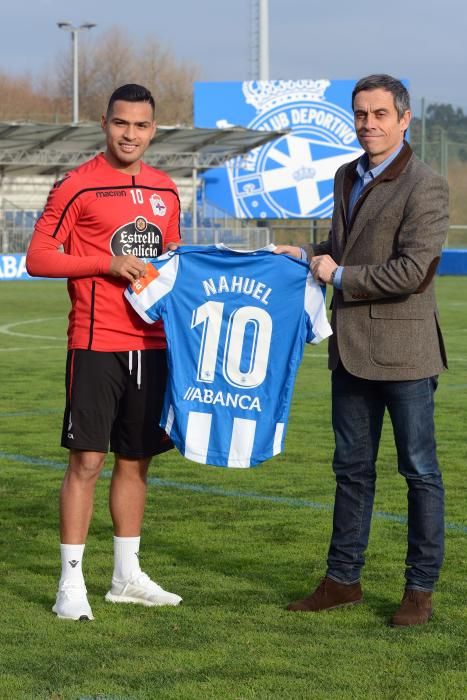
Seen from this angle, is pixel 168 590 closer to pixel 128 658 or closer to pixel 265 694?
pixel 128 658

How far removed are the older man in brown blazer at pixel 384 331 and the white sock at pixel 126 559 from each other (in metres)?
0.65

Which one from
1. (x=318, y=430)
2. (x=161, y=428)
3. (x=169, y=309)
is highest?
(x=169, y=309)

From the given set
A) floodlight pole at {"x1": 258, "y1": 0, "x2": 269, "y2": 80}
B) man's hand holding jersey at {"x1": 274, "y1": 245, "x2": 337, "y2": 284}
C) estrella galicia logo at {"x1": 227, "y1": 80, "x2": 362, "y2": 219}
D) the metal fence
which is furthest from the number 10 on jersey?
floodlight pole at {"x1": 258, "y1": 0, "x2": 269, "y2": 80}

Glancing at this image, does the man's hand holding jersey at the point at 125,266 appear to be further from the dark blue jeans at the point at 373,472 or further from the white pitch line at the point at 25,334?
the white pitch line at the point at 25,334

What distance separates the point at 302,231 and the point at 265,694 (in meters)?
44.2

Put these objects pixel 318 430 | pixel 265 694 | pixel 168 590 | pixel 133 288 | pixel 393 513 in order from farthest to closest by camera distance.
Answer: pixel 318 430 → pixel 393 513 → pixel 168 590 → pixel 133 288 → pixel 265 694

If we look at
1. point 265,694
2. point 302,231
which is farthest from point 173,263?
point 302,231

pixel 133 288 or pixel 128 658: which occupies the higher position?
pixel 133 288

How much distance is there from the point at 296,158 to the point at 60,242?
135 feet

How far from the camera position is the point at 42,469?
8.07 m

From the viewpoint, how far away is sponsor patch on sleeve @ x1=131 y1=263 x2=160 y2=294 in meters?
4.84

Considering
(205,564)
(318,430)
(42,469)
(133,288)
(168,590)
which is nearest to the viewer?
(133,288)

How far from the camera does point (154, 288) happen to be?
489cm

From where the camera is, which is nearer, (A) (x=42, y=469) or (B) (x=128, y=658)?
(B) (x=128, y=658)
